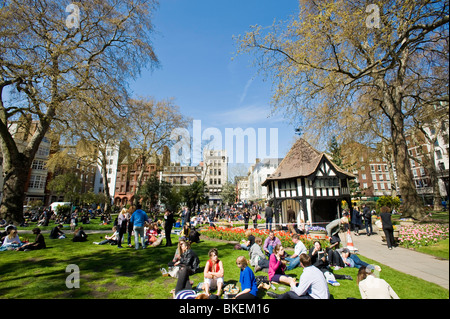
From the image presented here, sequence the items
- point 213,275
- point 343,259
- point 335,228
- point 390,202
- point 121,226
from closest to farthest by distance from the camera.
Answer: point 213,275, point 343,259, point 335,228, point 121,226, point 390,202

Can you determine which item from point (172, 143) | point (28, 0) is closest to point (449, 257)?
point (28, 0)

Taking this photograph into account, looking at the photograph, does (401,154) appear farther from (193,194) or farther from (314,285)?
(193,194)

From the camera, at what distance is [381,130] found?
23.7 ft

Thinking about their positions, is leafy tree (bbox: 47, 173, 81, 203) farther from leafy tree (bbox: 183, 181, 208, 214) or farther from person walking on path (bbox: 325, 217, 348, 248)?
person walking on path (bbox: 325, 217, 348, 248)

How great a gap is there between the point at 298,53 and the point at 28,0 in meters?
12.1

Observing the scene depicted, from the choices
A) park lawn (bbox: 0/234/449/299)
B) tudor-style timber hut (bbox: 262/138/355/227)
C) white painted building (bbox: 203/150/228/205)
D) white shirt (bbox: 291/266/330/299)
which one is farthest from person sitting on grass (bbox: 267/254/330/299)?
white painted building (bbox: 203/150/228/205)

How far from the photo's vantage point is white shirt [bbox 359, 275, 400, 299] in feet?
11.5

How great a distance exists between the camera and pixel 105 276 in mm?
5965

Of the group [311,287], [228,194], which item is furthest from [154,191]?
[311,287]

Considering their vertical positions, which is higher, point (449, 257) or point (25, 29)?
point (25, 29)

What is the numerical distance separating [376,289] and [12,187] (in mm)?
18722

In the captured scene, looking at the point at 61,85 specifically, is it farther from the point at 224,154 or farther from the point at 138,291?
the point at 224,154
